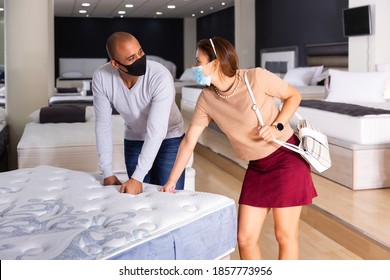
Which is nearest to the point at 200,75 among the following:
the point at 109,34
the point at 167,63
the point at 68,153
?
the point at 68,153

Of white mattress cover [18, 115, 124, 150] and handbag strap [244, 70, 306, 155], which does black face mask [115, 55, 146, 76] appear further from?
white mattress cover [18, 115, 124, 150]

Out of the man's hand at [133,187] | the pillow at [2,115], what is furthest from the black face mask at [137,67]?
the pillow at [2,115]

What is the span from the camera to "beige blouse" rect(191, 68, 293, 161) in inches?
74.7

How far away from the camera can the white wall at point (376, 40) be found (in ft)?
21.4

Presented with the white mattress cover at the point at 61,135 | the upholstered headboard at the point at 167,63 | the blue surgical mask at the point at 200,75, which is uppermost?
the upholstered headboard at the point at 167,63

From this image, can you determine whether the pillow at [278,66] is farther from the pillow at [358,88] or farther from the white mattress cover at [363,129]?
the white mattress cover at [363,129]

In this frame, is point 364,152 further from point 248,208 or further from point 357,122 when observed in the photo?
point 248,208

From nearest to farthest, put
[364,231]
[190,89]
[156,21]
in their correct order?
[364,231]
[190,89]
[156,21]

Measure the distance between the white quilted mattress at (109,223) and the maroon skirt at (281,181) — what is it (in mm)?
127

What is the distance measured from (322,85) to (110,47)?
19.2 feet

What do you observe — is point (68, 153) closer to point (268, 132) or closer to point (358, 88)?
point (268, 132)

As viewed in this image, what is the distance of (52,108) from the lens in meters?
4.76

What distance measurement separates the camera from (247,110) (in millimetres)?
1902
